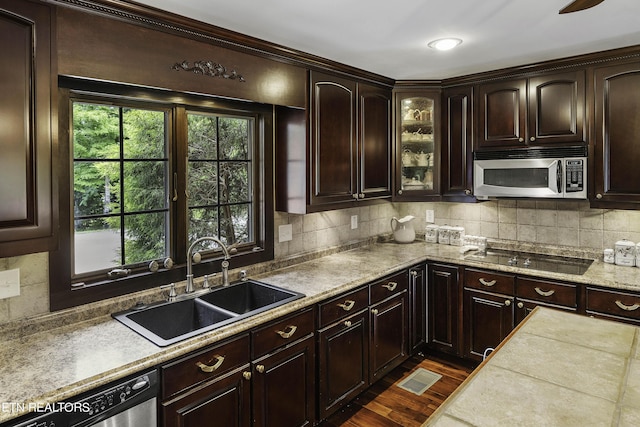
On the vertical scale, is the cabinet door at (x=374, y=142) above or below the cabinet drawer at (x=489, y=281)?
above

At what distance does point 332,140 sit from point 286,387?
160cm

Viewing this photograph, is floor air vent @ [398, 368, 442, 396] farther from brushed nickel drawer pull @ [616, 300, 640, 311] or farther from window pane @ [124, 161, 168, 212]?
window pane @ [124, 161, 168, 212]

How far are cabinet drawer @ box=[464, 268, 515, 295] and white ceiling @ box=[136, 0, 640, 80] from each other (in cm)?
150

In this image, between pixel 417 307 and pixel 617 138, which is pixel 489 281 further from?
pixel 617 138

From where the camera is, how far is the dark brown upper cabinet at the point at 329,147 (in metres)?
2.75

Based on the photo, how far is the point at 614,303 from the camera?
2.55 metres

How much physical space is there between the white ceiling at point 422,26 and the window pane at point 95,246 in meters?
1.07

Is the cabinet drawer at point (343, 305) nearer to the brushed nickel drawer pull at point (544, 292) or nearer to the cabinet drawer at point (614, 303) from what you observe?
the brushed nickel drawer pull at point (544, 292)

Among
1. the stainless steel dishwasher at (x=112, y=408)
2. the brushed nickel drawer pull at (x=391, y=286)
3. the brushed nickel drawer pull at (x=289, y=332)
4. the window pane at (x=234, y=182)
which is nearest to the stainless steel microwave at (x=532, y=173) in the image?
the brushed nickel drawer pull at (x=391, y=286)

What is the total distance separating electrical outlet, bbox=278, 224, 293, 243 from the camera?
2943 millimetres

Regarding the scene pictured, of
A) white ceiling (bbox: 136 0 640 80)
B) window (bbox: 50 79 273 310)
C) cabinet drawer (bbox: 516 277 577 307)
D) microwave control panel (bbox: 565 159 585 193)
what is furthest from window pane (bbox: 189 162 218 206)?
microwave control panel (bbox: 565 159 585 193)

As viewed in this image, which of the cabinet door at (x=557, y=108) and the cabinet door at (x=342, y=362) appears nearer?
the cabinet door at (x=342, y=362)

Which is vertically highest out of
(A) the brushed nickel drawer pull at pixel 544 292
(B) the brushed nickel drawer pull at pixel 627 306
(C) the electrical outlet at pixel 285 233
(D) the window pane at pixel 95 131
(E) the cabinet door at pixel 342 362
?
(D) the window pane at pixel 95 131

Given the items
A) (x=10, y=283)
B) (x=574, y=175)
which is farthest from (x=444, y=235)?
(x=10, y=283)
